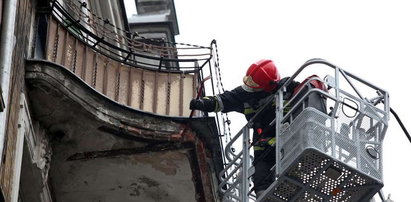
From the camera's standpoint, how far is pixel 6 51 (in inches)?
440

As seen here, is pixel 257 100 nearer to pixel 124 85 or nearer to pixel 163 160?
pixel 163 160

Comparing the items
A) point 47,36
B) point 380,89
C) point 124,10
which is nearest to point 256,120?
point 380,89

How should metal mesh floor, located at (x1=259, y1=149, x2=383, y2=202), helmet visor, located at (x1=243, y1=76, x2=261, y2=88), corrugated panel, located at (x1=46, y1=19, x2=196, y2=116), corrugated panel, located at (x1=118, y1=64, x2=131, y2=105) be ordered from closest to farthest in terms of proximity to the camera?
metal mesh floor, located at (x1=259, y1=149, x2=383, y2=202) < corrugated panel, located at (x1=46, y1=19, x2=196, y2=116) < helmet visor, located at (x1=243, y1=76, x2=261, y2=88) < corrugated panel, located at (x1=118, y1=64, x2=131, y2=105)

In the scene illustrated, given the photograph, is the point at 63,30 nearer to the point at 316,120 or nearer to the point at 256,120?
the point at 256,120

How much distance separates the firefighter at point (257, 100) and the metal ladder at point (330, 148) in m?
0.78

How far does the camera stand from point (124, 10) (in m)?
18.0

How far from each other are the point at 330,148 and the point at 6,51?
118 inches

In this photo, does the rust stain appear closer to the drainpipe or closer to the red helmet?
the red helmet

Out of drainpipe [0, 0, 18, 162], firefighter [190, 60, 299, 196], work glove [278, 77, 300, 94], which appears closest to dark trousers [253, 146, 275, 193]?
firefighter [190, 60, 299, 196]

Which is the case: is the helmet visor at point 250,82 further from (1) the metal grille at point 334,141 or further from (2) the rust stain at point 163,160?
(1) the metal grille at point 334,141

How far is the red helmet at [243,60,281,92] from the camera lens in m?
13.0

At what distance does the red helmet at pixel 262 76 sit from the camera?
1300 cm

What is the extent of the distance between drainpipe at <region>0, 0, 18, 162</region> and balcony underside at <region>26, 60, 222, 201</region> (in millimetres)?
822

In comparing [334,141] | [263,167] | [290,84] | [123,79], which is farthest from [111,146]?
[334,141]
